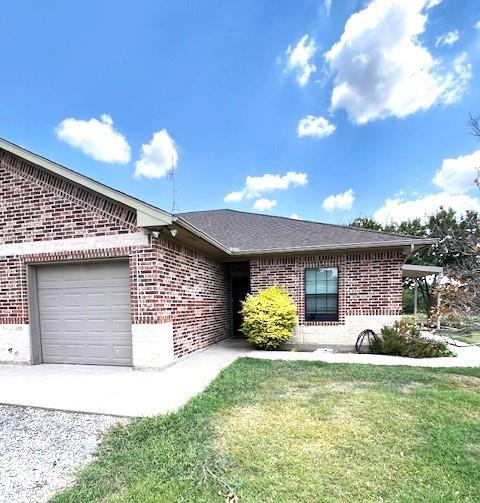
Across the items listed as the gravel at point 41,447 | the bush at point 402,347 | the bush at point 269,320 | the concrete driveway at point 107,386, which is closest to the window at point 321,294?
the bush at point 269,320

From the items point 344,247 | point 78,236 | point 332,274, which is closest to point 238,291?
point 332,274

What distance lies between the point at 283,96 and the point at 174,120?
579 centimetres

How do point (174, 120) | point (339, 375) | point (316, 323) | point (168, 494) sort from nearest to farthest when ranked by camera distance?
1. point (168, 494)
2. point (339, 375)
3. point (316, 323)
4. point (174, 120)

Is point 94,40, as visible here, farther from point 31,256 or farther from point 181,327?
point 181,327

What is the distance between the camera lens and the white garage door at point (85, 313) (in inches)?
265

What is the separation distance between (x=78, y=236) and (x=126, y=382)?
3.28 metres

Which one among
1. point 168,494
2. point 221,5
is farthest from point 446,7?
point 168,494

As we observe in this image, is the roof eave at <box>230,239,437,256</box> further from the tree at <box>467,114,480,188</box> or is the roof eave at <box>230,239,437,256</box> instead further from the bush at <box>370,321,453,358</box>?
the tree at <box>467,114,480,188</box>

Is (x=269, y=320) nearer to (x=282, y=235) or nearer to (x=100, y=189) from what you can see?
(x=282, y=235)

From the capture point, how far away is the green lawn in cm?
259

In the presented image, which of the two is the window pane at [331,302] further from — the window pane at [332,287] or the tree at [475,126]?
the tree at [475,126]

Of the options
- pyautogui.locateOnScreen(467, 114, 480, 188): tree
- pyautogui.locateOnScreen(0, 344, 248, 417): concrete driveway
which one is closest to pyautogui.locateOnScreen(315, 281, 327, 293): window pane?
pyautogui.locateOnScreen(0, 344, 248, 417): concrete driveway

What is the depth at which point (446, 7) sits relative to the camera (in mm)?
8734

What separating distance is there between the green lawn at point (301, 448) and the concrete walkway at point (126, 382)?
601 millimetres
